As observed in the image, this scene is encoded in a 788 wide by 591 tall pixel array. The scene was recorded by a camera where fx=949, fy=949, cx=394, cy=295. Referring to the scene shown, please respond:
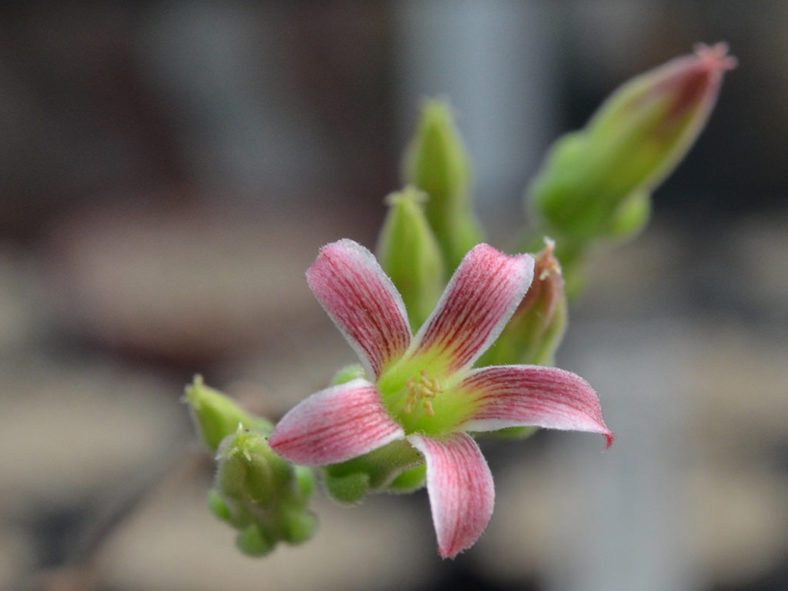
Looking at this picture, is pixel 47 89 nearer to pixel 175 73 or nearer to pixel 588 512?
pixel 175 73

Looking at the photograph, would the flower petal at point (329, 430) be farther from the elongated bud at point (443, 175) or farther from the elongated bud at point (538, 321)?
the elongated bud at point (443, 175)

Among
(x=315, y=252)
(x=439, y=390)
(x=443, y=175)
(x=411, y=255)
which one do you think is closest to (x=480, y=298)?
→ (x=439, y=390)

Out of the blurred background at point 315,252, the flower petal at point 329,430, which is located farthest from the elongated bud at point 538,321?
the blurred background at point 315,252

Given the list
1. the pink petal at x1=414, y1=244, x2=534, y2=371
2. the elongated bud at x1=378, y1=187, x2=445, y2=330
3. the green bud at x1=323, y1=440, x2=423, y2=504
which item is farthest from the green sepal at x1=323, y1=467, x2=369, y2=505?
the elongated bud at x1=378, y1=187, x2=445, y2=330

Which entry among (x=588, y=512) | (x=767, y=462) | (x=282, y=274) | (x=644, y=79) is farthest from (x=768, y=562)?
(x=644, y=79)

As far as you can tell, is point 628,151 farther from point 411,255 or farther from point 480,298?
point 480,298
